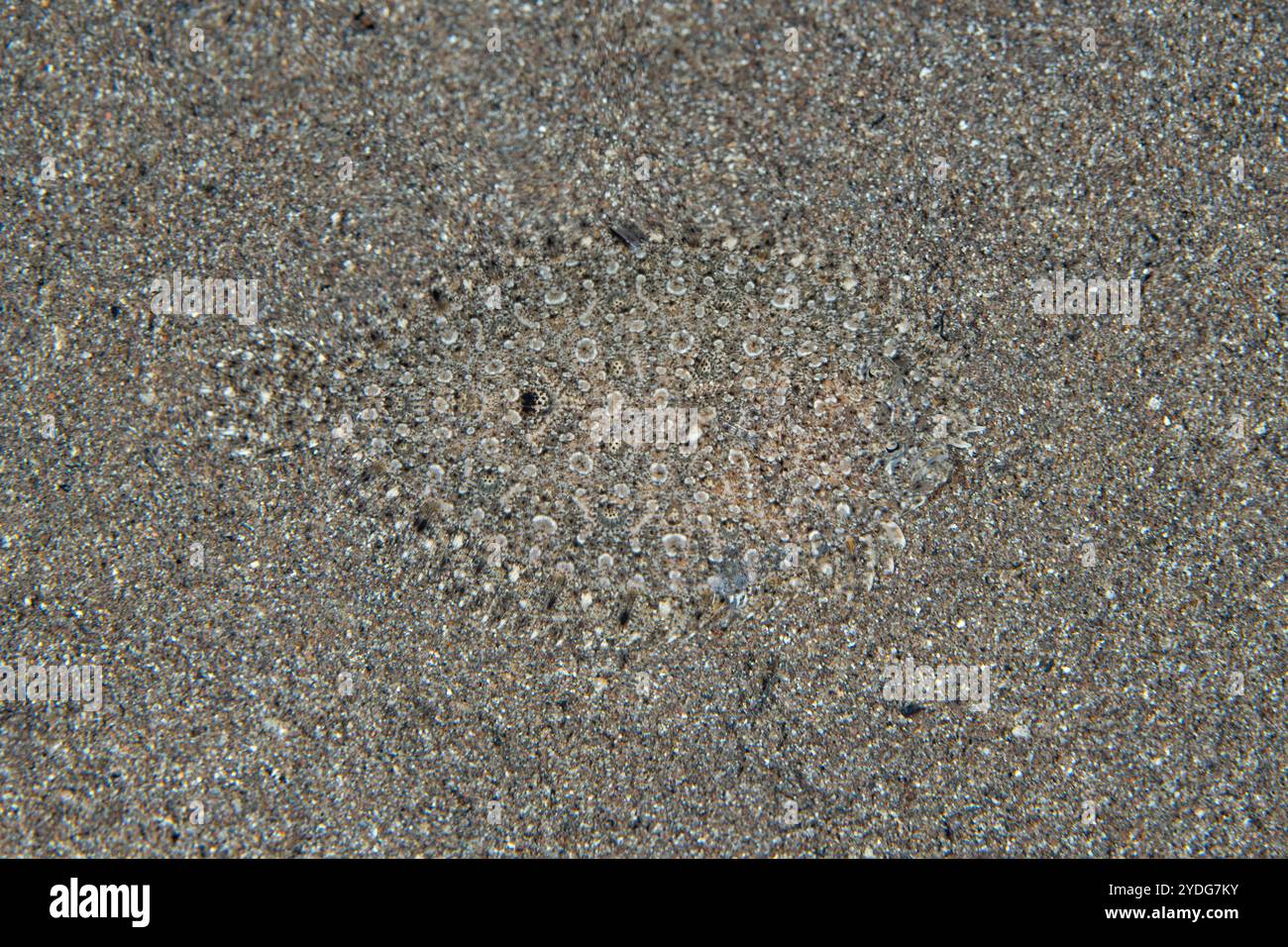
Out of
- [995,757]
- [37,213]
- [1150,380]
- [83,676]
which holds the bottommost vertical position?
[995,757]

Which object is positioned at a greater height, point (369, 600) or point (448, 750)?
point (369, 600)

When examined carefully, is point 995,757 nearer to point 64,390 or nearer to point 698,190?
point 698,190

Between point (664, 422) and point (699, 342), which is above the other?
point (699, 342)

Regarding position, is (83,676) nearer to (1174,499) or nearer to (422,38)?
(422,38)

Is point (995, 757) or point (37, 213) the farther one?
point (37, 213)

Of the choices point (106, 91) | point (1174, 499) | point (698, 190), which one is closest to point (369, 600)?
point (698, 190)
